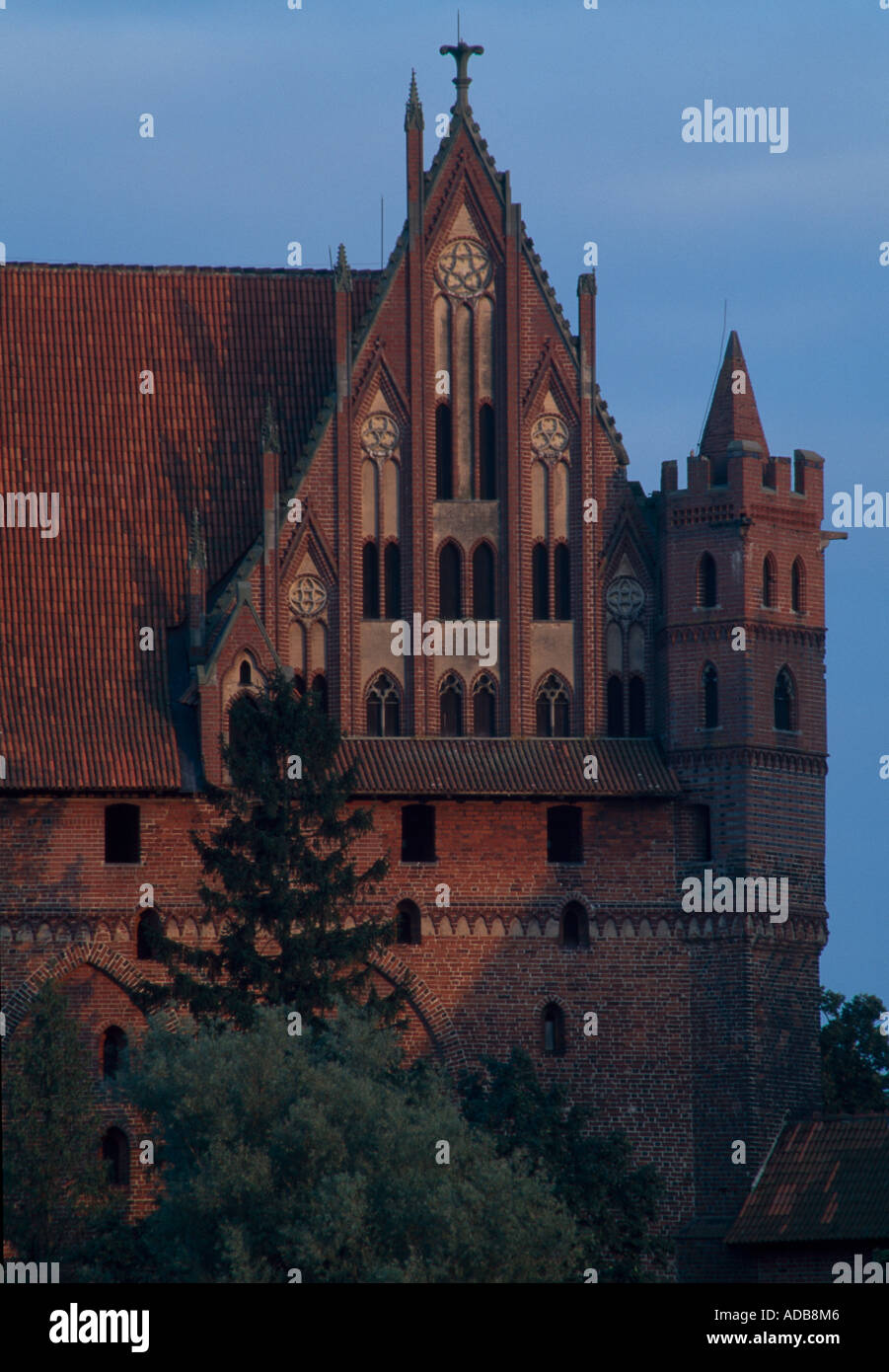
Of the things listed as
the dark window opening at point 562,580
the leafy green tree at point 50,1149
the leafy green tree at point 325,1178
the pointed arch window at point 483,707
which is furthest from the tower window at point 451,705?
the leafy green tree at point 325,1178

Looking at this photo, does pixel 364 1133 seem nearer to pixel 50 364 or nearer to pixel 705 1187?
pixel 705 1187

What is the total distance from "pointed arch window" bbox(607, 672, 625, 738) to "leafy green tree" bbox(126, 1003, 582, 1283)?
10.6 metres

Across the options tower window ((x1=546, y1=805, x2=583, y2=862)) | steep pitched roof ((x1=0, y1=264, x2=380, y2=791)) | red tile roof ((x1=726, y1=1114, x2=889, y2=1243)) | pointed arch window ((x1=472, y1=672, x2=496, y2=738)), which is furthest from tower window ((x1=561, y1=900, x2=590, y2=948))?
steep pitched roof ((x1=0, y1=264, x2=380, y2=791))

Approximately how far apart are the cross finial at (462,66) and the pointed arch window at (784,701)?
459 inches

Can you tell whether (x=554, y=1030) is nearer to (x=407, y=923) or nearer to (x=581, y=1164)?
(x=407, y=923)

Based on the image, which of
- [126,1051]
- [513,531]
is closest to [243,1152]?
[126,1051]

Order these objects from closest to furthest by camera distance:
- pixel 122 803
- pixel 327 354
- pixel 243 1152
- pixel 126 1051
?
pixel 243 1152, pixel 126 1051, pixel 122 803, pixel 327 354

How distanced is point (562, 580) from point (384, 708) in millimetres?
3953

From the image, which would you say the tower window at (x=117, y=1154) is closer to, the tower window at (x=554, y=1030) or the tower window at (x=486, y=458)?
the tower window at (x=554, y=1030)

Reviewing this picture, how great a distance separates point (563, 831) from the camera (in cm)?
6550

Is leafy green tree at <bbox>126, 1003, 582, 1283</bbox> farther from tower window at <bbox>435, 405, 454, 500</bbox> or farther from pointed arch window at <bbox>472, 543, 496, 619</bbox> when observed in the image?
tower window at <bbox>435, 405, 454, 500</bbox>

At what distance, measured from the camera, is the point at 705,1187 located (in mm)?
62969

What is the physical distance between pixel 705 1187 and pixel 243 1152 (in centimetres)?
1180

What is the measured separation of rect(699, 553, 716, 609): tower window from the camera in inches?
2562
